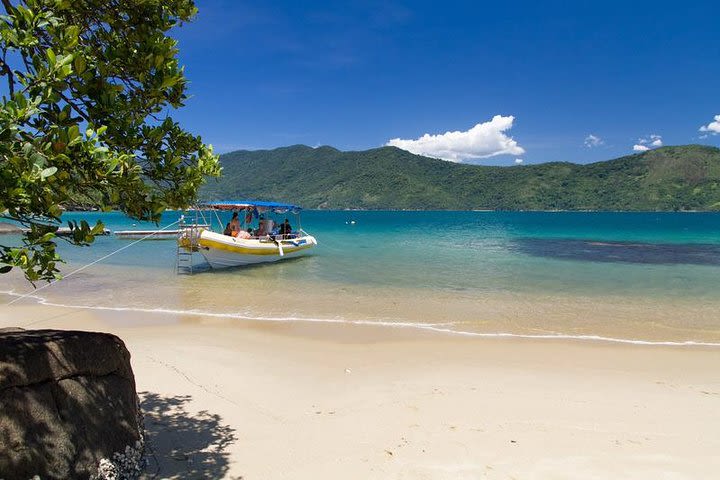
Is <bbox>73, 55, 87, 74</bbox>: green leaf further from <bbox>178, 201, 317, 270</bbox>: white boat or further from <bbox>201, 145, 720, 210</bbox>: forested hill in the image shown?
<bbox>201, 145, 720, 210</bbox>: forested hill

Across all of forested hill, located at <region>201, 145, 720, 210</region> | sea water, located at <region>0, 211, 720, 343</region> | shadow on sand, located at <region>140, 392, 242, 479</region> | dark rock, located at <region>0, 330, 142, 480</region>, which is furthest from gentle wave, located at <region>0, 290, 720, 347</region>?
forested hill, located at <region>201, 145, 720, 210</region>

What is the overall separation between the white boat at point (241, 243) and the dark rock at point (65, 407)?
1372 centimetres

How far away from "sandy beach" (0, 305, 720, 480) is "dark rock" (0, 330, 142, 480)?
560 millimetres

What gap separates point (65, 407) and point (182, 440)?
4.97 ft

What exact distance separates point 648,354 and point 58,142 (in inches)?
352

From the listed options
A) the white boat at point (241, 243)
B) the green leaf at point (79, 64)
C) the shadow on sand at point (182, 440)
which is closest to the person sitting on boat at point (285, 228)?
the white boat at point (241, 243)

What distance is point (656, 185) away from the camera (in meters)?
150

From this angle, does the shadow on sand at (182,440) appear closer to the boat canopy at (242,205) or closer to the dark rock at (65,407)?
the dark rock at (65,407)

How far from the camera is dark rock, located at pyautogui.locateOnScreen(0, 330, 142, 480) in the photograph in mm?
2891

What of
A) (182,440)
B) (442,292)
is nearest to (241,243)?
(442,292)

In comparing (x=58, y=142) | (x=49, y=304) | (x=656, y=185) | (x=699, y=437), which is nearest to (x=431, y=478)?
(x=699, y=437)

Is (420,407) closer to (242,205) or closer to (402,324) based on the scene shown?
(402,324)

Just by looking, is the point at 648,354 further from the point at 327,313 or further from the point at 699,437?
the point at 327,313

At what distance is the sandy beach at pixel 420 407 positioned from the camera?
4.14 meters
